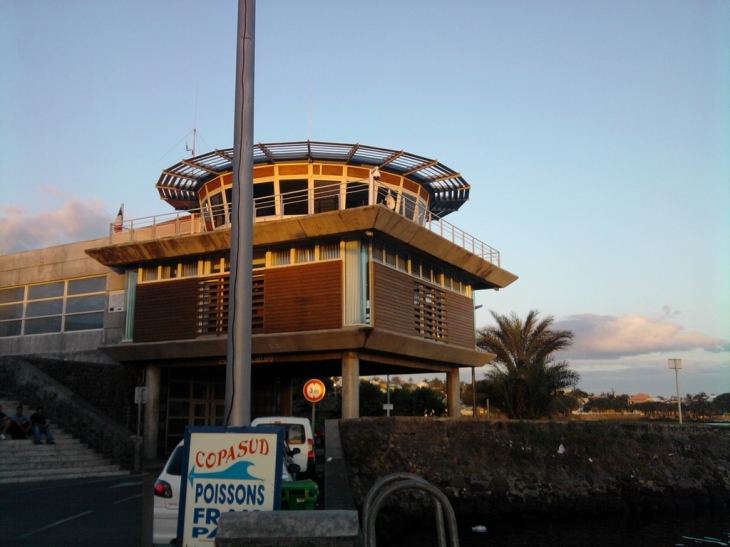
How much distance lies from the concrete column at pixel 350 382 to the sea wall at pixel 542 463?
15.5 feet

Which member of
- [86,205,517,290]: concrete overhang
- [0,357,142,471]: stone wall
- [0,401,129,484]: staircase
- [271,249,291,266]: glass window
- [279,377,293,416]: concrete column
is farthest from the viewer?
[279,377,293,416]: concrete column

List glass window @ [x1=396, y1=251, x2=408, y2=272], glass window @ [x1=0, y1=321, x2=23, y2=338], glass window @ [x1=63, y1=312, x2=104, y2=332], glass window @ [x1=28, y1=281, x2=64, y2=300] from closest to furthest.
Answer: glass window @ [x1=396, y1=251, x2=408, y2=272] → glass window @ [x1=63, y1=312, x2=104, y2=332] → glass window @ [x1=28, y1=281, x2=64, y2=300] → glass window @ [x1=0, y1=321, x2=23, y2=338]

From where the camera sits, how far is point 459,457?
20438 mm

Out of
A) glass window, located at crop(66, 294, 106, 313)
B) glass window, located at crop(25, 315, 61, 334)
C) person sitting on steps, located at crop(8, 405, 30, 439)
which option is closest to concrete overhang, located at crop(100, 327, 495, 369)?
glass window, located at crop(66, 294, 106, 313)

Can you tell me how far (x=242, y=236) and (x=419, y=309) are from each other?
19.6 m

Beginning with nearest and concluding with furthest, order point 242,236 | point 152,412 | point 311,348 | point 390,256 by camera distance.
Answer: point 242,236 → point 311,348 → point 390,256 → point 152,412

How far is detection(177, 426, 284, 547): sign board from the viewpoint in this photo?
6.19 metres

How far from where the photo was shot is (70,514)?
13242 mm

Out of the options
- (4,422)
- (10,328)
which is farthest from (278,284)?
(10,328)

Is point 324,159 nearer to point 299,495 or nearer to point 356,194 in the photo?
point 356,194

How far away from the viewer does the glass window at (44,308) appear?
1244 inches

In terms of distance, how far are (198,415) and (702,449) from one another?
21221mm

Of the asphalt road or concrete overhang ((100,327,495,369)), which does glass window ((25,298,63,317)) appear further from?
the asphalt road

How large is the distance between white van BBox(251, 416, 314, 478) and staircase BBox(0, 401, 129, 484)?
7104 millimetres
